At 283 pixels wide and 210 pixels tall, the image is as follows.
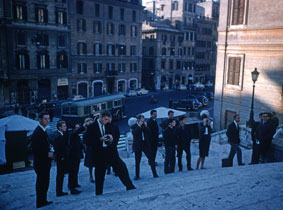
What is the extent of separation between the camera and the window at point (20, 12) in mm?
34219

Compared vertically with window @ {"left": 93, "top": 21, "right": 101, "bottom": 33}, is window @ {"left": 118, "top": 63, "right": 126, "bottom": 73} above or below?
below

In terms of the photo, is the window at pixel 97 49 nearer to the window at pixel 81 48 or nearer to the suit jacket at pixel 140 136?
the window at pixel 81 48

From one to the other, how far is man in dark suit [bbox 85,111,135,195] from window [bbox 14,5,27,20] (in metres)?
34.0

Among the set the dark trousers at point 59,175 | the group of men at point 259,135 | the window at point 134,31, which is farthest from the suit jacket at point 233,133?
the window at point 134,31

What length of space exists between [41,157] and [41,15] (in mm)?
35509

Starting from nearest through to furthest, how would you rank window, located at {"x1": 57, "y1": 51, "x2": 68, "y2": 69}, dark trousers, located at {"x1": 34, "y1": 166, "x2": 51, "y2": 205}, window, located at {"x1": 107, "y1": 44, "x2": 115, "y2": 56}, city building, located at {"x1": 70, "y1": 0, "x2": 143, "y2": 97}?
1. dark trousers, located at {"x1": 34, "y1": 166, "x2": 51, "y2": 205}
2. window, located at {"x1": 57, "y1": 51, "x2": 68, "y2": 69}
3. city building, located at {"x1": 70, "y1": 0, "x2": 143, "y2": 97}
4. window, located at {"x1": 107, "y1": 44, "x2": 115, "y2": 56}

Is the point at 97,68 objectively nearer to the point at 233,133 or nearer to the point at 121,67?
the point at 121,67

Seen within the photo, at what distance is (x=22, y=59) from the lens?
35.8 meters

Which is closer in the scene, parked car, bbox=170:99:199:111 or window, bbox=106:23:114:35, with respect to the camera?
parked car, bbox=170:99:199:111

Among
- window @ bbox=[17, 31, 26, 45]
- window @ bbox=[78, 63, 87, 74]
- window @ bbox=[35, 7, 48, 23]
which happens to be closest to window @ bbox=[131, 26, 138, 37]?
window @ bbox=[78, 63, 87, 74]

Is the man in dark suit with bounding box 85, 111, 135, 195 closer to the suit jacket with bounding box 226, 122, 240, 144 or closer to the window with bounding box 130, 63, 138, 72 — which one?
the suit jacket with bounding box 226, 122, 240, 144

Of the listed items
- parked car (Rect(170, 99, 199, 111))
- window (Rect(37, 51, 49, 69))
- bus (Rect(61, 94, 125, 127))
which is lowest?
parked car (Rect(170, 99, 199, 111))

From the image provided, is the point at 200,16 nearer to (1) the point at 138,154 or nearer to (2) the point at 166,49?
(2) the point at 166,49

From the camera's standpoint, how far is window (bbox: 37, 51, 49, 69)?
37.4 metres
